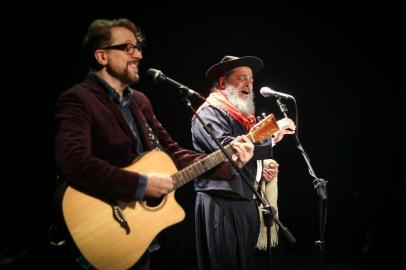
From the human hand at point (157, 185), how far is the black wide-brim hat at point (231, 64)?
169cm

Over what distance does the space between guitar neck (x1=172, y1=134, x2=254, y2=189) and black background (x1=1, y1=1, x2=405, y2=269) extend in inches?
46.6

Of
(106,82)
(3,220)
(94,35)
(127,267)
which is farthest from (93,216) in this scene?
(3,220)

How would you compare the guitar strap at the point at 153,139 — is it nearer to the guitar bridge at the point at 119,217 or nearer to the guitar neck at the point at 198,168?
the guitar neck at the point at 198,168

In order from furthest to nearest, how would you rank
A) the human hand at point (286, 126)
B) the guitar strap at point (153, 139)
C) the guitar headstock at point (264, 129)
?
1. the human hand at point (286, 126)
2. the guitar headstock at point (264, 129)
3. the guitar strap at point (153, 139)

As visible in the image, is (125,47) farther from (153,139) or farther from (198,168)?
(198,168)

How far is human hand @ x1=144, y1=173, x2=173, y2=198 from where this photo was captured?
2158 mm

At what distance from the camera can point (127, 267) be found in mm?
2145

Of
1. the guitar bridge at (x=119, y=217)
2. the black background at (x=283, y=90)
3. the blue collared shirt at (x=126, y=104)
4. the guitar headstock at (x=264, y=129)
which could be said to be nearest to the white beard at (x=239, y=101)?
the guitar headstock at (x=264, y=129)

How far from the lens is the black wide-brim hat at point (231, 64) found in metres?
3.64

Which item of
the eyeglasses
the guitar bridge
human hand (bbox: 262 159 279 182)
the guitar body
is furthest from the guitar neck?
human hand (bbox: 262 159 279 182)

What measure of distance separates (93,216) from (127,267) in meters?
0.33

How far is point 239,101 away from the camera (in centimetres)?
357

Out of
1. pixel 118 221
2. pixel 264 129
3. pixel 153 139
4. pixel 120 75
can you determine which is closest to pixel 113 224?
pixel 118 221

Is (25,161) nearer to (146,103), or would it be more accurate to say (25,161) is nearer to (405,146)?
(146,103)
